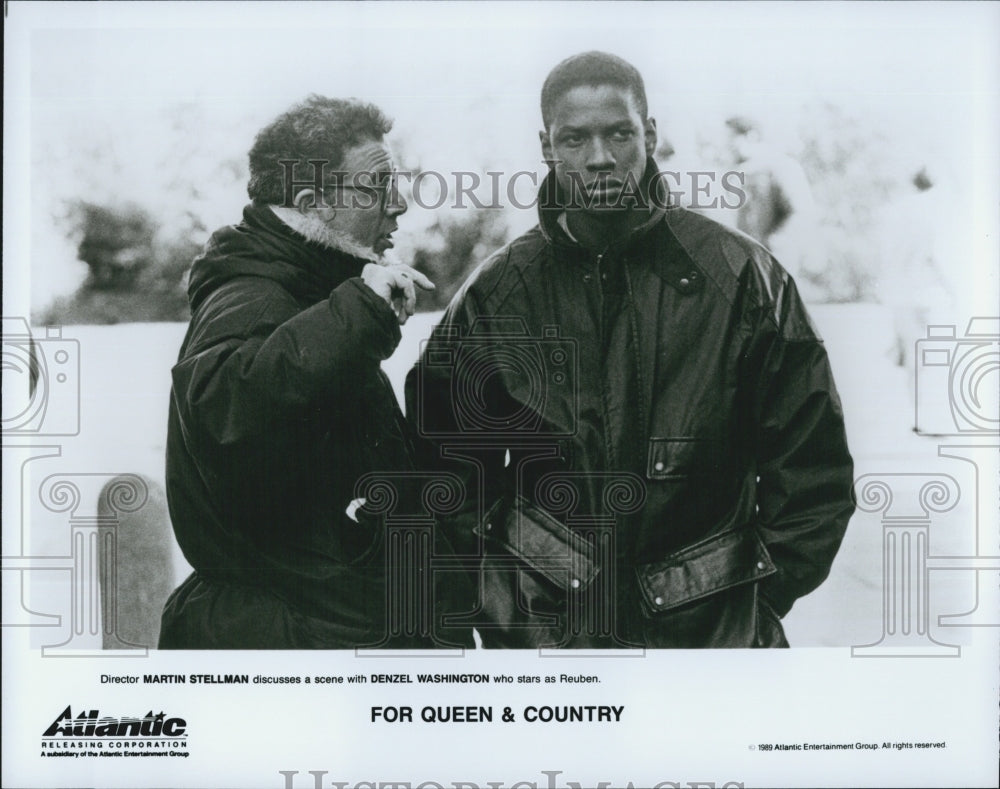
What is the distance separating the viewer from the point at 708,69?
382 cm

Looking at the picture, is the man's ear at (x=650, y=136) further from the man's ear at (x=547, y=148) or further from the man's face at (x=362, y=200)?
the man's face at (x=362, y=200)

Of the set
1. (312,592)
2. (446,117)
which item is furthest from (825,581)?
(446,117)

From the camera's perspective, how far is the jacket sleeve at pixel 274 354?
3594 mm

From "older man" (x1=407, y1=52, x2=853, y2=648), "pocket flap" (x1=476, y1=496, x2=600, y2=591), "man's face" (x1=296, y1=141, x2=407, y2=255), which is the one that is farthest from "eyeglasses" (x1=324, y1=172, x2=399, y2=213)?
"pocket flap" (x1=476, y1=496, x2=600, y2=591)

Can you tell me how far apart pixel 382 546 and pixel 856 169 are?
2.23 meters

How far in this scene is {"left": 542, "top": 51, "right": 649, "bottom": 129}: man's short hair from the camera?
3.77m

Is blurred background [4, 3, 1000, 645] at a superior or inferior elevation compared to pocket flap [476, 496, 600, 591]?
superior

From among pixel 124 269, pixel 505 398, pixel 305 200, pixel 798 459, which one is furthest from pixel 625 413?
pixel 124 269

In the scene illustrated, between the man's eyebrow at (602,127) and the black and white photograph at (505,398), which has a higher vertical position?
the man's eyebrow at (602,127)

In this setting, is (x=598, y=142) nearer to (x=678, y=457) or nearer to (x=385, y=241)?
(x=385, y=241)

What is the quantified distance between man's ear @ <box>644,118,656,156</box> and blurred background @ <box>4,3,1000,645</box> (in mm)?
34

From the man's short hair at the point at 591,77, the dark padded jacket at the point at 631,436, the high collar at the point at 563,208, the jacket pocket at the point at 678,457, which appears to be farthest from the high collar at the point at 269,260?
the jacket pocket at the point at 678,457

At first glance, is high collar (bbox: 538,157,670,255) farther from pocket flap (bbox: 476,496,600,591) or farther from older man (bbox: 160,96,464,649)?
pocket flap (bbox: 476,496,600,591)

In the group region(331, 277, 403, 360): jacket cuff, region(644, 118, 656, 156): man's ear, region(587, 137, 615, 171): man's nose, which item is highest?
region(644, 118, 656, 156): man's ear
